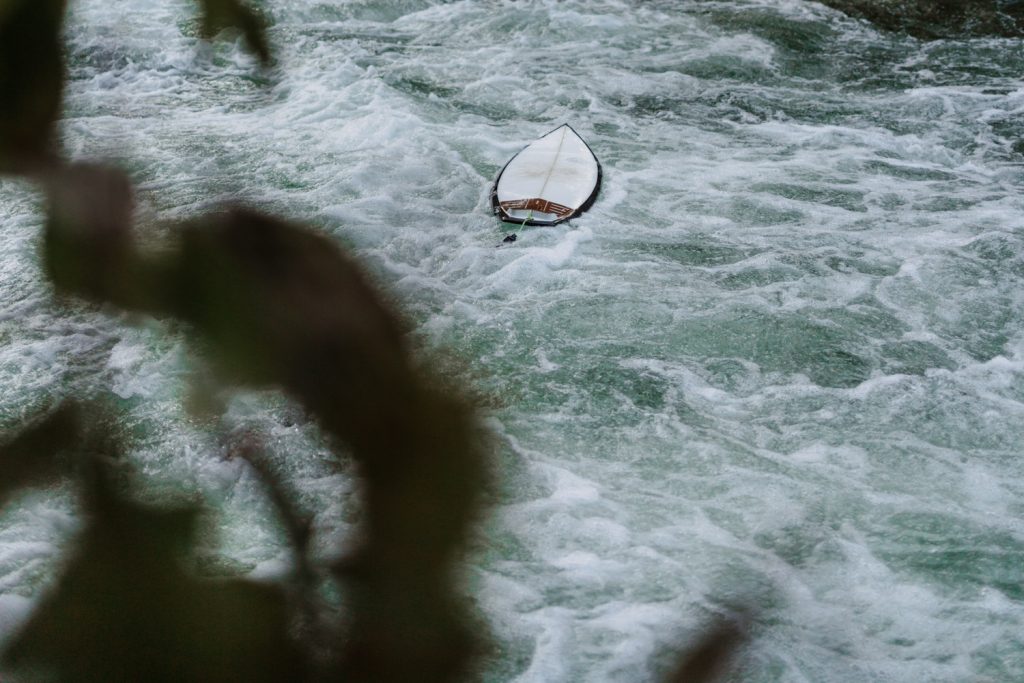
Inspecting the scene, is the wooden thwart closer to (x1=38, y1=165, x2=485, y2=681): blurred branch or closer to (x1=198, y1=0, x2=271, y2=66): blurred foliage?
(x1=38, y1=165, x2=485, y2=681): blurred branch

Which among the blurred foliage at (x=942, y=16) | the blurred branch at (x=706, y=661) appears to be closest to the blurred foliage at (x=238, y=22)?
the blurred branch at (x=706, y=661)

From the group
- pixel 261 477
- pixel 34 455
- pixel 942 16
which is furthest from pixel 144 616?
pixel 942 16

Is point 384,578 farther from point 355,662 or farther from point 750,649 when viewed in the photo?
point 750,649

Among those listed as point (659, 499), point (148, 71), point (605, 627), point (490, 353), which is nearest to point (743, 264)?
point (490, 353)

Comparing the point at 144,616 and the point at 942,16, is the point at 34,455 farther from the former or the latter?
the point at 942,16

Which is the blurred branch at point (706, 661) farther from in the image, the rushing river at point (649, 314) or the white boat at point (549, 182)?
the white boat at point (549, 182)
